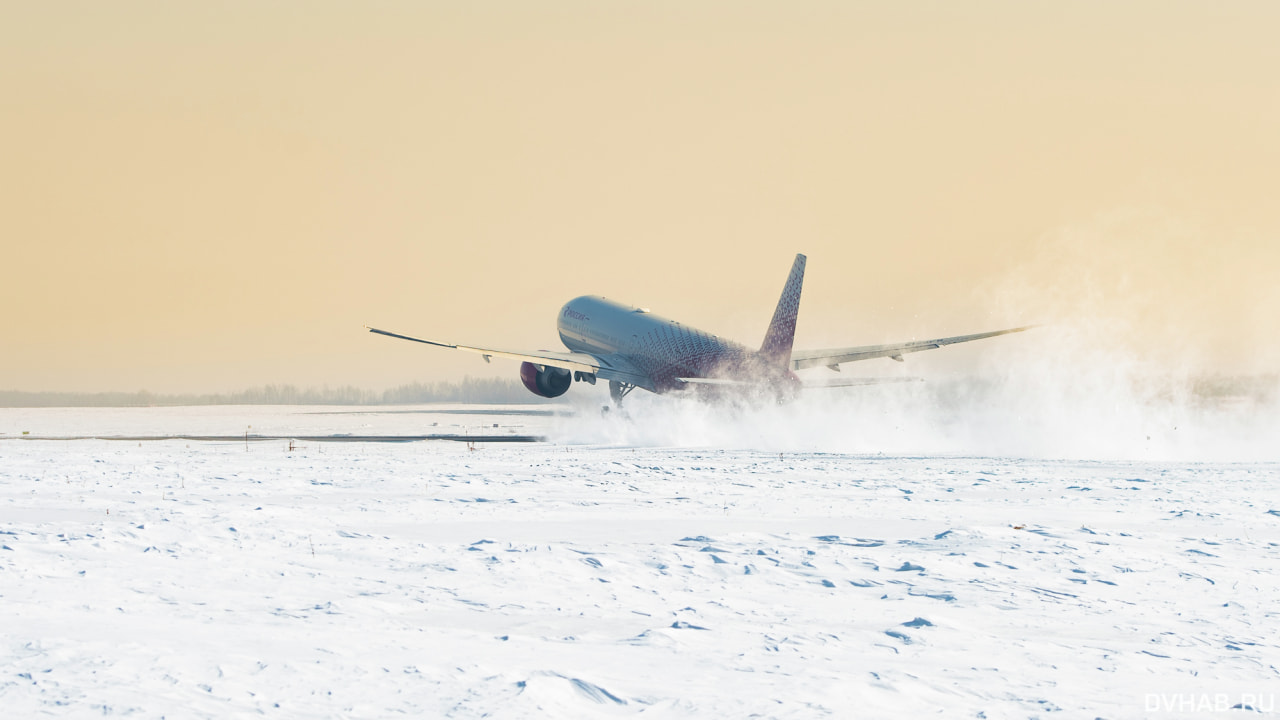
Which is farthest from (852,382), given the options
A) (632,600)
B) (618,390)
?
(632,600)

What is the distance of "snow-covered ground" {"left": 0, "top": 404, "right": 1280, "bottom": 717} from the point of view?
827 centimetres

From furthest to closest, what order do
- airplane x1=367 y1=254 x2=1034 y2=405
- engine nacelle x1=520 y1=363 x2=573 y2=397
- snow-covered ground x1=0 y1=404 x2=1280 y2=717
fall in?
engine nacelle x1=520 y1=363 x2=573 y2=397 < airplane x1=367 y1=254 x2=1034 y2=405 < snow-covered ground x1=0 y1=404 x2=1280 y2=717

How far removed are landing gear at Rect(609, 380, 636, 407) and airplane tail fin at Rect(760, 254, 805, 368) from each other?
30.9 ft

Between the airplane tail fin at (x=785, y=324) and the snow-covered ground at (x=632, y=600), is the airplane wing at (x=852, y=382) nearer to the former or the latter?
the airplane tail fin at (x=785, y=324)

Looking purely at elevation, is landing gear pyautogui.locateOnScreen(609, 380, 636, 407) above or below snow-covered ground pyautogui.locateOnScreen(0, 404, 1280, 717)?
above

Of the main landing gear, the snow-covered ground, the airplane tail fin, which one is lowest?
the snow-covered ground

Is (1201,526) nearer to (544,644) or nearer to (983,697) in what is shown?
(983,697)

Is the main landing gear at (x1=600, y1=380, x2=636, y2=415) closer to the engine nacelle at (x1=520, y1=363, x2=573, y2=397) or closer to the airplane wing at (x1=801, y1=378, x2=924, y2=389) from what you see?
the engine nacelle at (x1=520, y1=363, x2=573, y2=397)

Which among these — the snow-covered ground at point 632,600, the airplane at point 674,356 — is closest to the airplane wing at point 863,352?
the airplane at point 674,356

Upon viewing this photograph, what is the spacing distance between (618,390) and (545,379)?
4.31 m

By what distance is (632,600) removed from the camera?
477 inches

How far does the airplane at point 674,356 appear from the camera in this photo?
50969 mm

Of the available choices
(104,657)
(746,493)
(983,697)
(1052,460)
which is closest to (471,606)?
(104,657)

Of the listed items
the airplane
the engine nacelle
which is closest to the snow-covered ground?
the airplane
